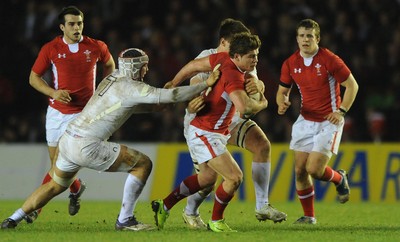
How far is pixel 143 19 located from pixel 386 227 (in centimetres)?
941

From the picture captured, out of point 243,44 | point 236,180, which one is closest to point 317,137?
point 236,180

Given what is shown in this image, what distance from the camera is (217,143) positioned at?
10258mm

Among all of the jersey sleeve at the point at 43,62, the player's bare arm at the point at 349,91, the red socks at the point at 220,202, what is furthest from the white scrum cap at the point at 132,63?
the player's bare arm at the point at 349,91

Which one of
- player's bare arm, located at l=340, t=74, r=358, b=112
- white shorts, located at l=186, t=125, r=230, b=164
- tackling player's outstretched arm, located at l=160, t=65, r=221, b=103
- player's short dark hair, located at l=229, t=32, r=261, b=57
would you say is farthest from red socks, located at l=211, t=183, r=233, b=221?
player's bare arm, located at l=340, t=74, r=358, b=112

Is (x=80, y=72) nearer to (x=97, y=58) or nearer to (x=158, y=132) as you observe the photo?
(x=97, y=58)

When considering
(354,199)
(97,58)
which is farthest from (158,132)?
(97,58)

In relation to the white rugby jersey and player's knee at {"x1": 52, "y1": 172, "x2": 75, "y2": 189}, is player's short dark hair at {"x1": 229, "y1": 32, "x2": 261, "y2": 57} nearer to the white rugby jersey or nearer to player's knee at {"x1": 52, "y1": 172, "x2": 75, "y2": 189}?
the white rugby jersey

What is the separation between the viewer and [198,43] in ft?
61.1

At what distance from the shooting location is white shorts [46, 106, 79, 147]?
11953 mm

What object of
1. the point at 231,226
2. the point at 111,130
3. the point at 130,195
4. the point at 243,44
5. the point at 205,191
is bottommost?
the point at 231,226

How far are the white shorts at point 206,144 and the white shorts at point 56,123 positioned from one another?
2086mm

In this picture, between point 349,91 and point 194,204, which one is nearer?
point 194,204

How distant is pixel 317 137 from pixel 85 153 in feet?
9.45

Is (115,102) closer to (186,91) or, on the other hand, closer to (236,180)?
(186,91)
